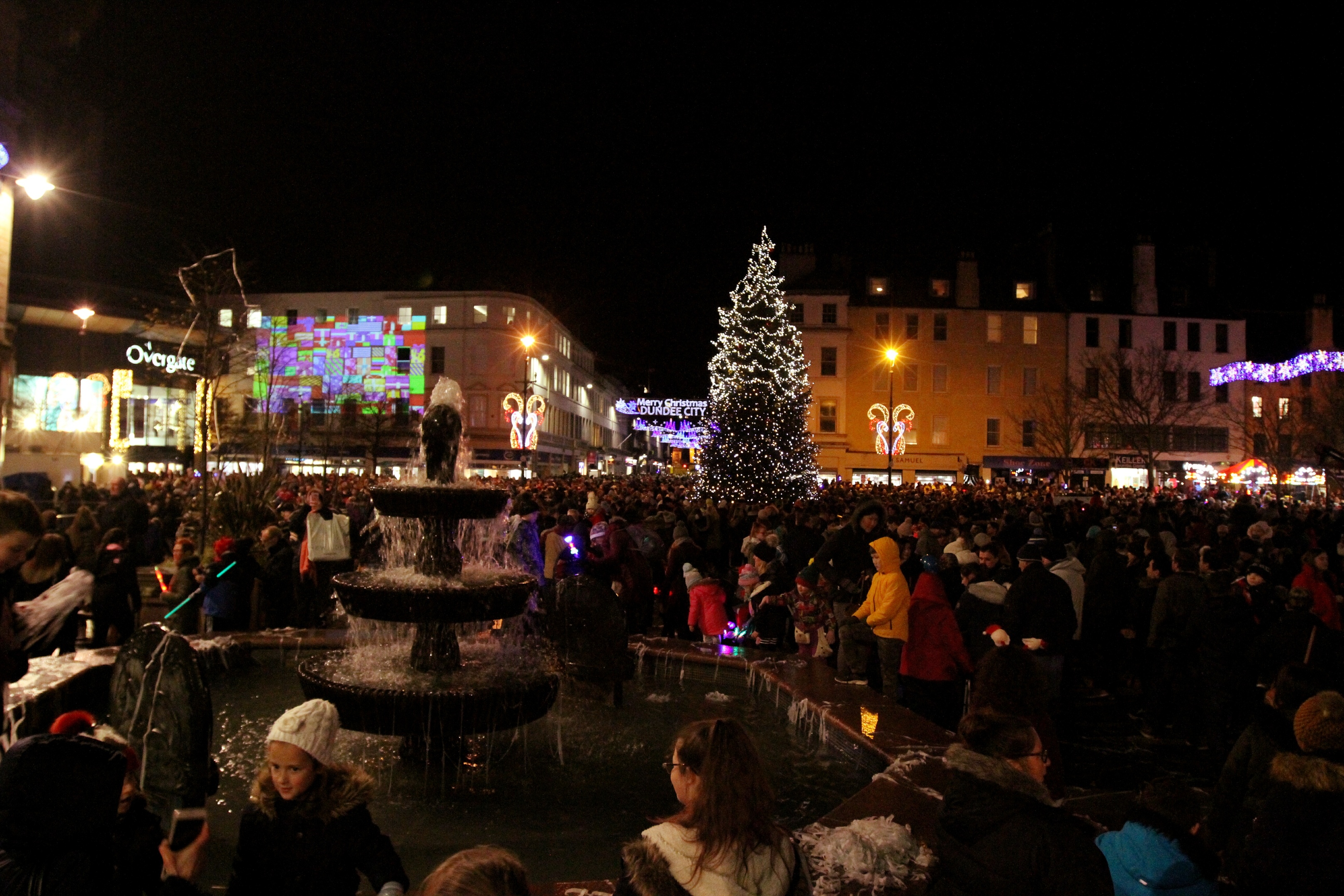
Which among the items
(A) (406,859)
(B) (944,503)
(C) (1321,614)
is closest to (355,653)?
(A) (406,859)

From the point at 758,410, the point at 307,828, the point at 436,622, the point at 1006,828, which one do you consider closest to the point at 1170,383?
the point at 758,410

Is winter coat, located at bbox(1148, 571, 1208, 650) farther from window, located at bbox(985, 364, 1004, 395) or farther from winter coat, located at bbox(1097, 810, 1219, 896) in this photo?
window, located at bbox(985, 364, 1004, 395)

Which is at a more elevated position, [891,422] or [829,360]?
[829,360]

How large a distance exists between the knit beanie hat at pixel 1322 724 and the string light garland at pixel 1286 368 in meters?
36.4

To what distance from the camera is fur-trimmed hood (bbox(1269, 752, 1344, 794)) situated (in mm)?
3496

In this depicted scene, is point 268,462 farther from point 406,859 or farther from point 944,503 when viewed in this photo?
point 944,503

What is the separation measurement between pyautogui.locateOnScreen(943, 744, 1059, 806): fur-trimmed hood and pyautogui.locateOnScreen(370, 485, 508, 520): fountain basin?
14.5 feet

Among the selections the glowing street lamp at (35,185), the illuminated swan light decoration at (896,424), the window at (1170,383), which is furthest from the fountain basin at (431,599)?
the window at (1170,383)

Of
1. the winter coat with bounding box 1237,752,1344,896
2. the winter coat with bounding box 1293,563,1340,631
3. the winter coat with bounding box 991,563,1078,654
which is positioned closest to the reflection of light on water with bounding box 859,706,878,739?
the winter coat with bounding box 991,563,1078,654

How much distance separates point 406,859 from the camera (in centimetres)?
546

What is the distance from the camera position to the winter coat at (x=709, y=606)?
36.8 feet

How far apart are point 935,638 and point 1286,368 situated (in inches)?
1432

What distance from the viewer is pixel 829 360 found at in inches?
2169

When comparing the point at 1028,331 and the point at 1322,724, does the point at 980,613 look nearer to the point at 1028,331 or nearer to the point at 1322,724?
the point at 1322,724
